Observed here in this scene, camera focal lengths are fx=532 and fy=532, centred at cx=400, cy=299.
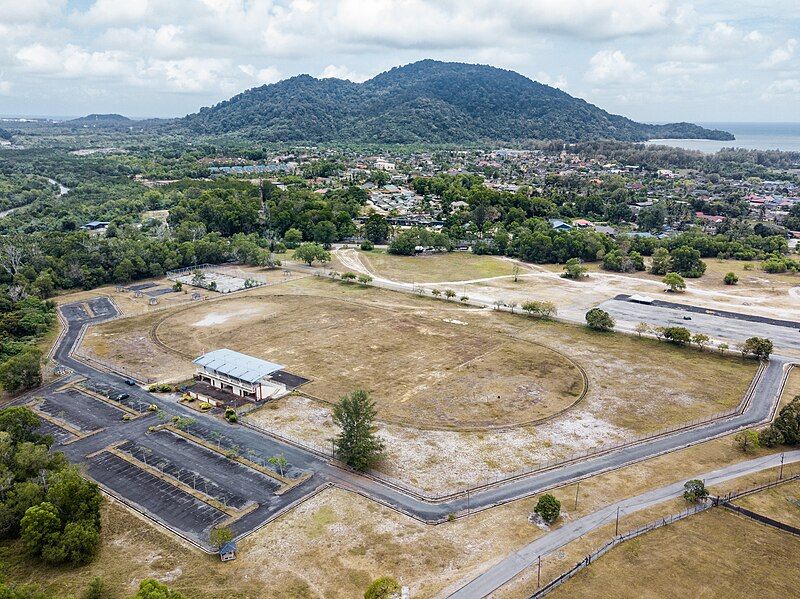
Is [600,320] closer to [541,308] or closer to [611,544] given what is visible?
[541,308]

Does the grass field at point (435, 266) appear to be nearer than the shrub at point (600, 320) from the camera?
No

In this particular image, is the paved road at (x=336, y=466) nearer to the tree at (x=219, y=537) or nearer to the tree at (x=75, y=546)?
the tree at (x=219, y=537)

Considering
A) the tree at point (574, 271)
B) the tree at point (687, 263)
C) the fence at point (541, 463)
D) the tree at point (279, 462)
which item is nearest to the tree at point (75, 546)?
the tree at point (279, 462)

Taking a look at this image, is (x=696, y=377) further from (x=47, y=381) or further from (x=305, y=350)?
(x=47, y=381)

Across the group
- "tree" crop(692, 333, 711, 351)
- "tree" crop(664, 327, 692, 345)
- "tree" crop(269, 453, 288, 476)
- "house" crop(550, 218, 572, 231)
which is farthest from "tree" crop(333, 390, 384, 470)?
"house" crop(550, 218, 572, 231)

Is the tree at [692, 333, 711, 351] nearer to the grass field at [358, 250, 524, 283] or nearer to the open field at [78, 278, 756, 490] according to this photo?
the open field at [78, 278, 756, 490]

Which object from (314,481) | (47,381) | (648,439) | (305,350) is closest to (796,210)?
(648,439)

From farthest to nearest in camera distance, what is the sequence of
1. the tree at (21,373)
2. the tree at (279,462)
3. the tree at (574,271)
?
the tree at (574,271)
the tree at (21,373)
the tree at (279,462)
